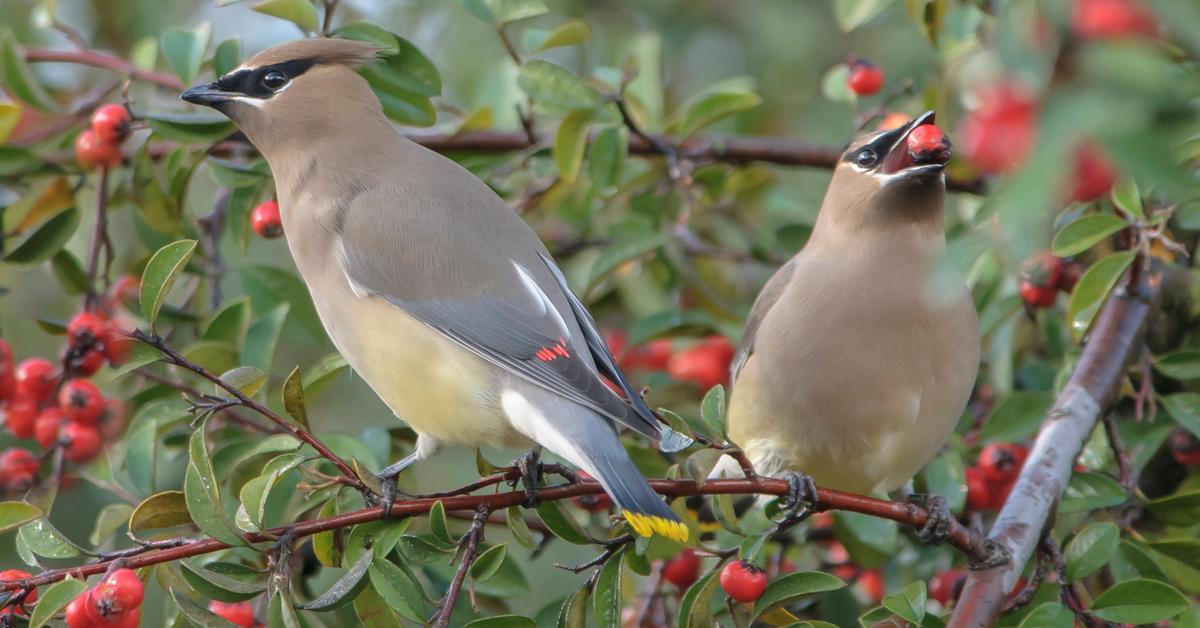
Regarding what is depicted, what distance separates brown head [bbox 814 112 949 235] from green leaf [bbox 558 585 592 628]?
1.13m

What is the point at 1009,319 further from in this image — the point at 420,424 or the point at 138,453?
the point at 138,453

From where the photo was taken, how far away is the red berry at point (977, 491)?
3062 mm

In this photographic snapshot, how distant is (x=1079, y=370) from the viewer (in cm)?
281

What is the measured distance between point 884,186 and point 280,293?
1357 millimetres

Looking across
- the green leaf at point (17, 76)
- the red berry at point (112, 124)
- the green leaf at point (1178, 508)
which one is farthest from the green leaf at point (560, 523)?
the green leaf at point (17, 76)

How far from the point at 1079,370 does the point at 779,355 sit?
2.02ft

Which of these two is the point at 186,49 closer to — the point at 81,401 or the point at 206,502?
the point at 81,401

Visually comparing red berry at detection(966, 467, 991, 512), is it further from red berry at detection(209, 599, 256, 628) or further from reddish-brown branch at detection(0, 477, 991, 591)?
red berry at detection(209, 599, 256, 628)

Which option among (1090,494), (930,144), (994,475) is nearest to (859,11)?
(930,144)

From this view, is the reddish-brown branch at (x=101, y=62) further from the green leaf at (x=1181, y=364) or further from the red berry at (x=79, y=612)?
the green leaf at (x=1181, y=364)

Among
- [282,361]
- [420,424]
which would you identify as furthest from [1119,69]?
[282,361]

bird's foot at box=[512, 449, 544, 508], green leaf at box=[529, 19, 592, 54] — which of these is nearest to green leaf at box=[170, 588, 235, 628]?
bird's foot at box=[512, 449, 544, 508]

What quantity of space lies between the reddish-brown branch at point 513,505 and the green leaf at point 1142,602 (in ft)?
0.72

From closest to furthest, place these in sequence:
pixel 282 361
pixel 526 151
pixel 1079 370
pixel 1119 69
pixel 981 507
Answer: pixel 1119 69 → pixel 1079 370 → pixel 981 507 → pixel 526 151 → pixel 282 361
